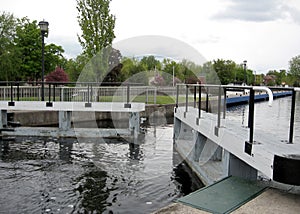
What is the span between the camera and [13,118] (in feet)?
48.8

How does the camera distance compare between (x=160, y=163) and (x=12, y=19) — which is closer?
(x=160, y=163)

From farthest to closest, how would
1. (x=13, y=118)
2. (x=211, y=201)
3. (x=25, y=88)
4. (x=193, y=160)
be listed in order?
1. (x=25, y=88)
2. (x=13, y=118)
3. (x=193, y=160)
4. (x=211, y=201)

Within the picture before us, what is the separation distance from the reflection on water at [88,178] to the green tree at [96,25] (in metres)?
11.3

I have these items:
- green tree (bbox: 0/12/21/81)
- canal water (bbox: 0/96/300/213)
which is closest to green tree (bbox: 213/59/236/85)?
green tree (bbox: 0/12/21/81)

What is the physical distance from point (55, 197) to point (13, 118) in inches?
395

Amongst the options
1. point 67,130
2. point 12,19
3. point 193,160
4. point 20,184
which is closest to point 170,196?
point 193,160

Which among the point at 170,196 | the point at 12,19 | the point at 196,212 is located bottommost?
the point at 170,196

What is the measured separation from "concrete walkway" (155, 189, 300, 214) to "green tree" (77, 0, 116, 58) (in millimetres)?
18338

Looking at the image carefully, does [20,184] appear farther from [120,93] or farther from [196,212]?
[120,93]

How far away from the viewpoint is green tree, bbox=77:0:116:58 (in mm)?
21016

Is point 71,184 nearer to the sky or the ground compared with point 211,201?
nearer to the ground

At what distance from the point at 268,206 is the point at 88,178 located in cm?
450

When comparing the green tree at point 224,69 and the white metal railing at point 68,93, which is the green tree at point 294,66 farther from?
the white metal railing at point 68,93

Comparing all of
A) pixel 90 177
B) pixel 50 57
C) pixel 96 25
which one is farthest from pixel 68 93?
pixel 50 57
